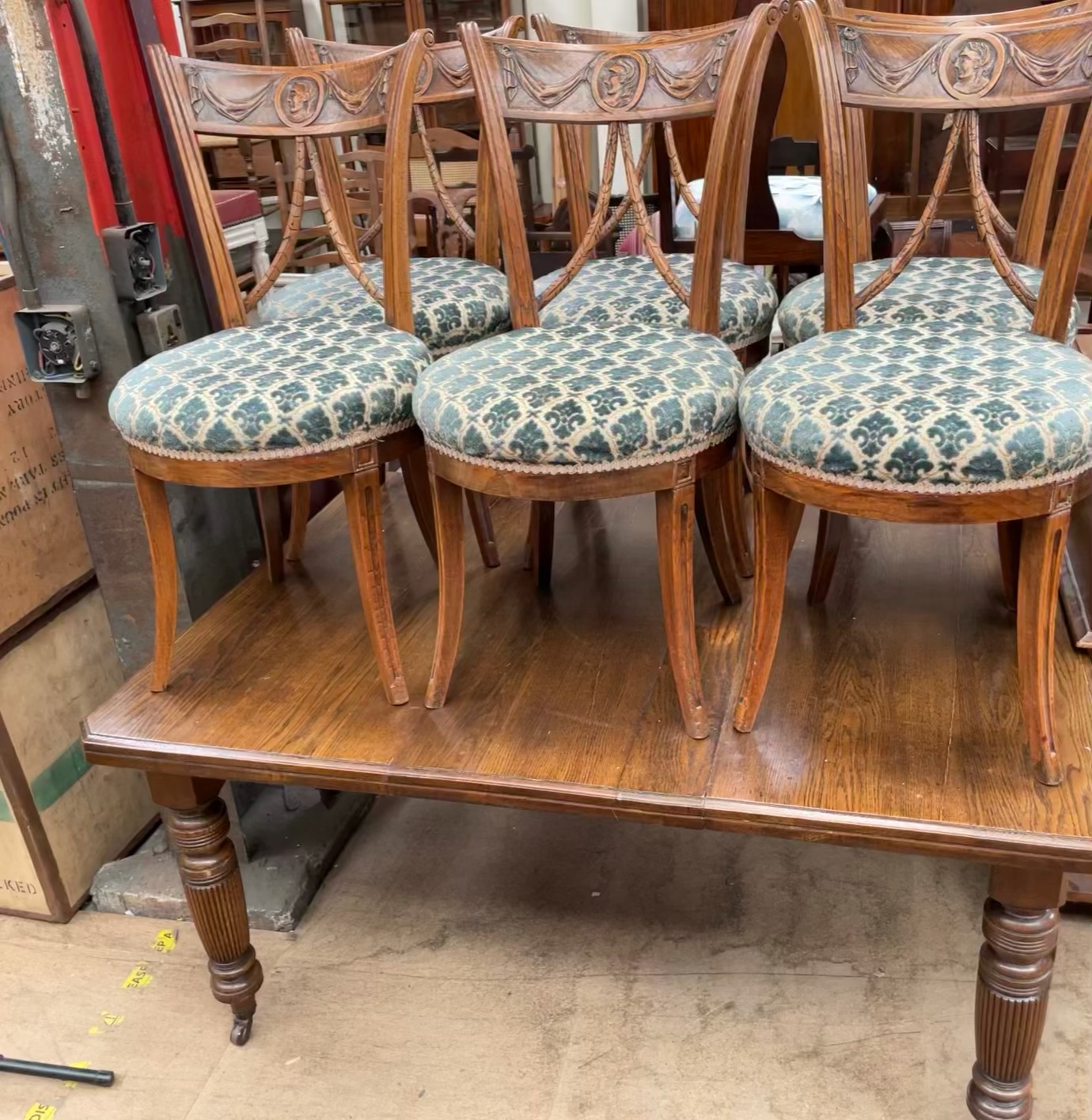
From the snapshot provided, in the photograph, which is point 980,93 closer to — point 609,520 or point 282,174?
point 609,520

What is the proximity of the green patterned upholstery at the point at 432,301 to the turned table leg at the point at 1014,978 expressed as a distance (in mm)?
1137

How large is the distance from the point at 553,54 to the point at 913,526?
1.03 meters

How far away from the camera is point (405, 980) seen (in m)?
1.70

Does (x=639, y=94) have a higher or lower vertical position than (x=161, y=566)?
higher

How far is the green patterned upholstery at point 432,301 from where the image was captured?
1.75 metres

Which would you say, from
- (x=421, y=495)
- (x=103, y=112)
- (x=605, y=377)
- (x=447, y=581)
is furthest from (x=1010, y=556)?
(x=103, y=112)

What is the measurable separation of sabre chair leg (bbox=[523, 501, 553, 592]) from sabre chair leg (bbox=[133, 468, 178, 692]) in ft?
1.87

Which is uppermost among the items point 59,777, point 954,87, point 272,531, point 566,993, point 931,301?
point 954,87

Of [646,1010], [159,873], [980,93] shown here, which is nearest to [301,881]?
[159,873]

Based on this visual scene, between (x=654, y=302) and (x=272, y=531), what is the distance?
0.76 metres

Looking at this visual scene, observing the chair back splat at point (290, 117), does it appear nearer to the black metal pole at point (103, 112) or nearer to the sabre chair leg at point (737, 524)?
the black metal pole at point (103, 112)

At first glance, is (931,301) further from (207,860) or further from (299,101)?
(207,860)

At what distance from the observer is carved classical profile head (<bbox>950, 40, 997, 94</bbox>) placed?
1358 millimetres

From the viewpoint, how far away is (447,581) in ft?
4.84
